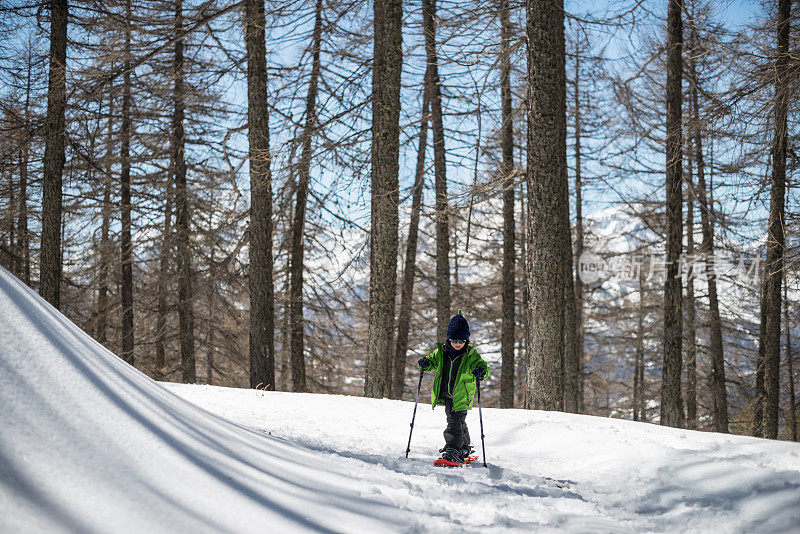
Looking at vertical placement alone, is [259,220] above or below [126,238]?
below

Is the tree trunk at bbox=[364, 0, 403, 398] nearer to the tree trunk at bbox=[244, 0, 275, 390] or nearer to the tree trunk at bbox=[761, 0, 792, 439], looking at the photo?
the tree trunk at bbox=[244, 0, 275, 390]

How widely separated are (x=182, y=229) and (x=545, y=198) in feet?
33.2

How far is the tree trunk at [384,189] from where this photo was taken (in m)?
9.10

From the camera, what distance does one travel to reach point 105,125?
13.8m

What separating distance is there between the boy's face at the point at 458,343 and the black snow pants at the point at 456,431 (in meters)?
0.49

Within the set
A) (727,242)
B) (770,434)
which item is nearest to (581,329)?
(727,242)

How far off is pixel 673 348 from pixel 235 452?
10.3 m

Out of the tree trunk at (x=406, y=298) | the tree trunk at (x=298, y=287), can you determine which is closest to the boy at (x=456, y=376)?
the tree trunk at (x=298, y=287)

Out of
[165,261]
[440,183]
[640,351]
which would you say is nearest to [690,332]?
[640,351]

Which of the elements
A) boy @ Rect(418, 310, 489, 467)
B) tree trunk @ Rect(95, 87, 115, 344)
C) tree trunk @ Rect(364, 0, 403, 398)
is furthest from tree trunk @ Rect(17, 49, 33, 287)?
boy @ Rect(418, 310, 489, 467)

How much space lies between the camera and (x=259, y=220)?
10.7 m

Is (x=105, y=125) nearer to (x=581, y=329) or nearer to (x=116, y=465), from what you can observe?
(x=116, y=465)

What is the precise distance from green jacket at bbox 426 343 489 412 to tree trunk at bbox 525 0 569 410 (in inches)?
111

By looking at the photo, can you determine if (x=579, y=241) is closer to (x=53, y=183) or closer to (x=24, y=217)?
(x=53, y=183)
